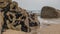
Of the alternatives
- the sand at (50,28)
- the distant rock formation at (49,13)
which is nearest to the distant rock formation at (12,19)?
the sand at (50,28)

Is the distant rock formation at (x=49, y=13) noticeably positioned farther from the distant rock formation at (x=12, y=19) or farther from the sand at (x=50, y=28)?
the distant rock formation at (x=12, y=19)

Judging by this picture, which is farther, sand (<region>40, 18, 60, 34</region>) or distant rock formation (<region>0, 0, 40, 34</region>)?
sand (<region>40, 18, 60, 34</region>)

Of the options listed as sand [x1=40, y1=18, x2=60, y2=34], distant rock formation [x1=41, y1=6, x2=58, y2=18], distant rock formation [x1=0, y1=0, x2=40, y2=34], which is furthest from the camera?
distant rock formation [x1=41, y1=6, x2=58, y2=18]

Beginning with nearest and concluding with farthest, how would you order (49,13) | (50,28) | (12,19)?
(12,19), (50,28), (49,13)

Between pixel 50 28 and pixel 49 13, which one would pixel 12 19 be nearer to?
pixel 50 28

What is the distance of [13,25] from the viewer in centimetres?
120

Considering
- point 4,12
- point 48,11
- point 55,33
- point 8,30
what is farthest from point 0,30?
point 48,11

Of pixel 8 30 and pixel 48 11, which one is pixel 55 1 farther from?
pixel 8 30

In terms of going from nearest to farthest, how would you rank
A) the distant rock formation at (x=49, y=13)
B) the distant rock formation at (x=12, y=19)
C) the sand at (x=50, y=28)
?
the distant rock formation at (x=12, y=19) < the sand at (x=50, y=28) < the distant rock formation at (x=49, y=13)

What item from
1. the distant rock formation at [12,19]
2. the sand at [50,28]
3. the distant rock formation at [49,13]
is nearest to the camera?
the distant rock formation at [12,19]

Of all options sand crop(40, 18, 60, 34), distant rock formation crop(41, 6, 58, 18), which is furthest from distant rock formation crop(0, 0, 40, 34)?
distant rock formation crop(41, 6, 58, 18)

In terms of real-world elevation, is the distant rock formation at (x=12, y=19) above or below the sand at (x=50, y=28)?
above

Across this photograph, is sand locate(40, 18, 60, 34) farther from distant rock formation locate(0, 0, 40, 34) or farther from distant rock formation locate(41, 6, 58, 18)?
distant rock formation locate(41, 6, 58, 18)

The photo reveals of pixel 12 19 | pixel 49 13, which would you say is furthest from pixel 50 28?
pixel 49 13
